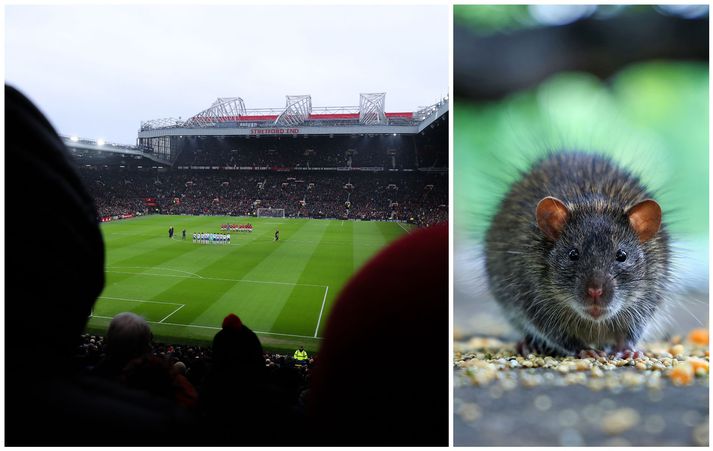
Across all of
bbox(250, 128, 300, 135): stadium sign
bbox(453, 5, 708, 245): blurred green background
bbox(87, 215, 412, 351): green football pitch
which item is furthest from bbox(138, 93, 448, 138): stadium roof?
bbox(453, 5, 708, 245): blurred green background

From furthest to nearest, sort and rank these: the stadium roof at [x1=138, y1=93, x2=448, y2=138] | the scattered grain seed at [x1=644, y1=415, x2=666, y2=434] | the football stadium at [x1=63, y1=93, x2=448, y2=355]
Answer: the stadium roof at [x1=138, y1=93, x2=448, y2=138] < the football stadium at [x1=63, y1=93, x2=448, y2=355] < the scattered grain seed at [x1=644, y1=415, x2=666, y2=434]

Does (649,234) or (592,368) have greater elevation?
(649,234)

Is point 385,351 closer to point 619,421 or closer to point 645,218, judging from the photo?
point 619,421

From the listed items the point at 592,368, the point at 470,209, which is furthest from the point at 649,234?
the point at 470,209

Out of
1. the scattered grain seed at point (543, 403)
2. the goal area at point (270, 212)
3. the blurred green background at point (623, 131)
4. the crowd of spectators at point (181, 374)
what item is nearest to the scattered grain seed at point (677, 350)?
the blurred green background at point (623, 131)

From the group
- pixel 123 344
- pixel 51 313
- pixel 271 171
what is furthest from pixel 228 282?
pixel 271 171

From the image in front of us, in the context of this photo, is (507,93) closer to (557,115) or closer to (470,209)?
(557,115)

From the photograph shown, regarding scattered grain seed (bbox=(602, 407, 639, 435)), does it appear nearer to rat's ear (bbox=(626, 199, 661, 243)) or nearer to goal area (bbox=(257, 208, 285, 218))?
rat's ear (bbox=(626, 199, 661, 243))

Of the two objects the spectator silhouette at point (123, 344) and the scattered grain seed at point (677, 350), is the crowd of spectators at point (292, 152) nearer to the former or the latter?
the scattered grain seed at point (677, 350)
